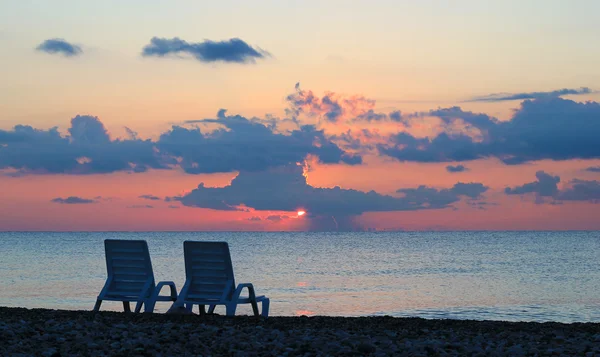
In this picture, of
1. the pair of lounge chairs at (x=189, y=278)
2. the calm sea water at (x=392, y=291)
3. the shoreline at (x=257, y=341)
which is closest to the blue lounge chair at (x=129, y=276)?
the pair of lounge chairs at (x=189, y=278)

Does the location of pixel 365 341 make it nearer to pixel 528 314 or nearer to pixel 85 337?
pixel 85 337

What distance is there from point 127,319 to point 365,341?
4.31m

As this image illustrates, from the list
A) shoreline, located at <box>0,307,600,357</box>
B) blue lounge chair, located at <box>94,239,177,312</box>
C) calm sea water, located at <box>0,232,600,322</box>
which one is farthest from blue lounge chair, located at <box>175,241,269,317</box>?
calm sea water, located at <box>0,232,600,322</box>

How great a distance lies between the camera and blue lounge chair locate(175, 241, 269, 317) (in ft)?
39.5

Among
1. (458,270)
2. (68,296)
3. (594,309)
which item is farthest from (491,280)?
(68,296)

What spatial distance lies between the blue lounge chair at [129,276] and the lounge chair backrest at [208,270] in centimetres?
59

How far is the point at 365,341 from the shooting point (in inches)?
341

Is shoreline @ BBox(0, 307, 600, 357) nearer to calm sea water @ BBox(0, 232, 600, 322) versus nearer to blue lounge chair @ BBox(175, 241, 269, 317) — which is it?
blue lounge chair @ BBox(175, 241, 269, 317)

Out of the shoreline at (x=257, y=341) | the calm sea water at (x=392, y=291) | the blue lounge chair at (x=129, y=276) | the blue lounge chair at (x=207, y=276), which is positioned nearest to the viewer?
the shoreline at (x=257, y=341)

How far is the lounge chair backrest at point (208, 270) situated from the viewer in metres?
12.1

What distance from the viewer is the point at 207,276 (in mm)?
12250

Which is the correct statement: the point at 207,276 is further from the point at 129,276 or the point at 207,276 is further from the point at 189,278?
the point at 129,276

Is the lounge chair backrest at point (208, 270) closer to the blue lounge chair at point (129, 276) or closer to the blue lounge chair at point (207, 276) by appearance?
the blue lounge chair at point (207, 276)

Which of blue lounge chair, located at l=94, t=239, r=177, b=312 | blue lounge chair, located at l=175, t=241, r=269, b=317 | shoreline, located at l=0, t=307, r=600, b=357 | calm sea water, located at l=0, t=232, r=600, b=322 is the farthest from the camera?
calm sea water, located at l=0, t=232, r=600, b=322
